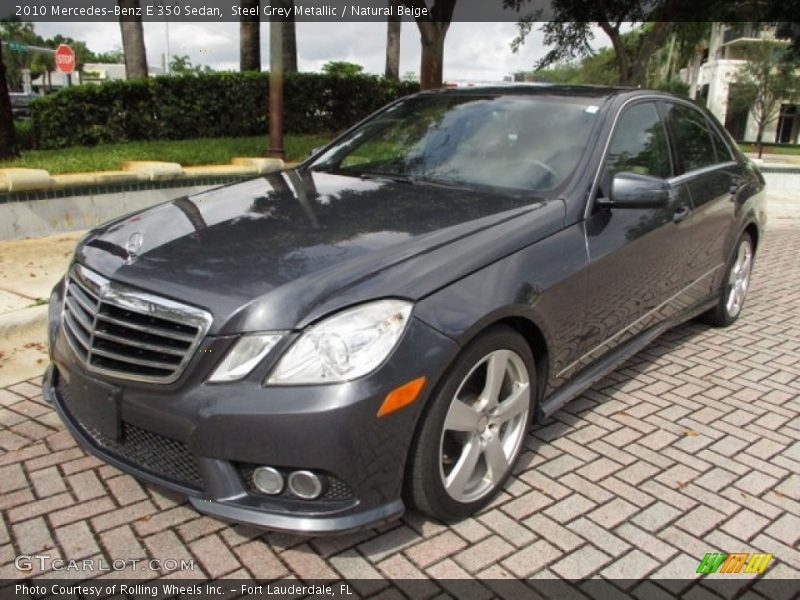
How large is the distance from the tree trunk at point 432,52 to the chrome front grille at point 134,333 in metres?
9.67

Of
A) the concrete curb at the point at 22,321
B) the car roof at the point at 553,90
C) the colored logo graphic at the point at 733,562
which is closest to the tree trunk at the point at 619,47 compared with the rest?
the car roof at the point at 553,90

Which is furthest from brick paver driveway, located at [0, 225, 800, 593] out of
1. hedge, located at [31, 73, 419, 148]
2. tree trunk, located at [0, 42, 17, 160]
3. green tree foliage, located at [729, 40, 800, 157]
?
green tree foliage, located at [729, 40, 800, 157]

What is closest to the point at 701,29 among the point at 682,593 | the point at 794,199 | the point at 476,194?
the point at 794,199

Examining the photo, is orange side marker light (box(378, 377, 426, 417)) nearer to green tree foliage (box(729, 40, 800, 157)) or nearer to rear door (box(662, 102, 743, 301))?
rear door (box(662, 102, 743, 301))

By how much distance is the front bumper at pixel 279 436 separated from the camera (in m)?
2.20

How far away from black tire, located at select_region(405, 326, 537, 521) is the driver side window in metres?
1.06

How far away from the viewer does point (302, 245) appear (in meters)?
2.65

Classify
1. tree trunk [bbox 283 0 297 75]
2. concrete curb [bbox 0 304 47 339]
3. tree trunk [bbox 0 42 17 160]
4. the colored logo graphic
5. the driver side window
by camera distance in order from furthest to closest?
1. tree trunk [bbox 283 0 297 75]
2. tree trunk [bbox 0 42 17 160]
3. concrete curb [bbox 0 304 47 339]
4. the driver side window
5. the colored logo graphic

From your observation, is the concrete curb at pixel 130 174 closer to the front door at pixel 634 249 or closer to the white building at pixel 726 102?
the front door at pixel 634 249

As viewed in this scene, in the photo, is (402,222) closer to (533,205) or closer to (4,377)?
(533,205)

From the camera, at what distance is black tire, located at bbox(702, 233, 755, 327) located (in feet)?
16.5

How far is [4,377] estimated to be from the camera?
4.00 metres

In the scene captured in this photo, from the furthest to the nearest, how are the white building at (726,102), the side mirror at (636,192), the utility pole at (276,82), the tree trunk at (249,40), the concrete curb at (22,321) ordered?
the white building at (726,102) < the tree trunk at (249,40) < the utility pole at (276,82) < the concrete curb at (22,321) < the side mirror at (636,192)

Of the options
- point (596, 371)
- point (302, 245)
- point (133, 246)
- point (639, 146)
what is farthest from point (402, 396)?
point (639, 146)
